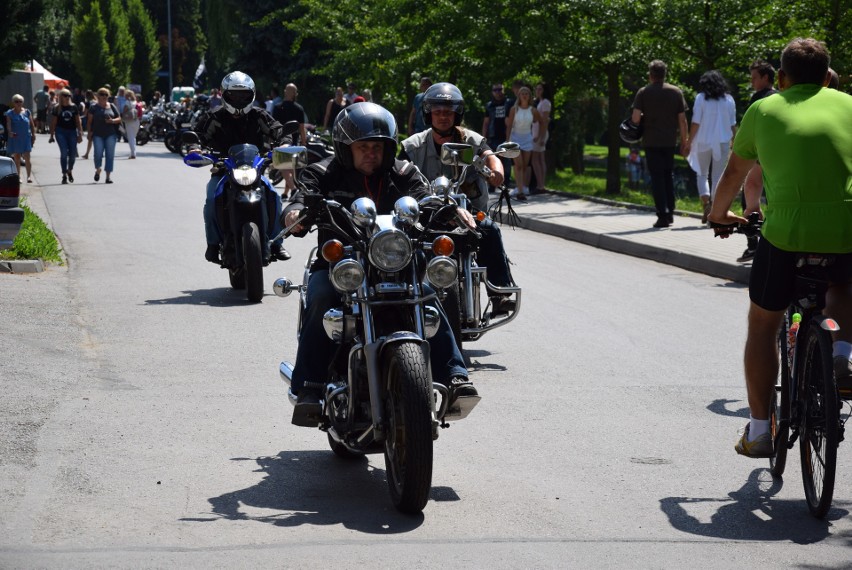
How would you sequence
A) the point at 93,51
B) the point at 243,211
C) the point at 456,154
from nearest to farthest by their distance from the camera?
1. the point at 456,154
2. the point at 243,211
3. the point at 93,51

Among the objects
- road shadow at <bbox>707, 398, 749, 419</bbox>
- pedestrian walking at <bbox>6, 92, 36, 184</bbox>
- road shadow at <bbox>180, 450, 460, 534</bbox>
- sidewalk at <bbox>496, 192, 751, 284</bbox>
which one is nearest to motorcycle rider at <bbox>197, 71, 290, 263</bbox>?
sidewalk at <bbox>496, 192, 751, 284</bbox>

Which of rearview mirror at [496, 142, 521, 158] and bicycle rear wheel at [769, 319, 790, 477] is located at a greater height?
rearview mirror at [496, 142, 521, 158]

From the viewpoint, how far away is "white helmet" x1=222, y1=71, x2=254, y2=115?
486 inches

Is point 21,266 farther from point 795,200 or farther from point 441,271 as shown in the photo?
point 795,200

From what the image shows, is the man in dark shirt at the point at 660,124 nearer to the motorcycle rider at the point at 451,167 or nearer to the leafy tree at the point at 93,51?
the motorcycle rider at the point at 451,167

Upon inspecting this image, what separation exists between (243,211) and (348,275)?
257 inches

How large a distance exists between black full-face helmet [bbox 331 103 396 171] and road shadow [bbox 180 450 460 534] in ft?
4.65

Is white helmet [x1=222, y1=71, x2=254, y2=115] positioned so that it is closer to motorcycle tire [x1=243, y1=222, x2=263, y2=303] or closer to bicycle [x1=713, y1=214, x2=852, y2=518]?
motorcycle tire [x1=243, y1=222, x2=263, y2=303]

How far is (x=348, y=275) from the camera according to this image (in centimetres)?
566

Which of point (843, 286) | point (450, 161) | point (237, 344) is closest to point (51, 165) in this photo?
point (237, 344)

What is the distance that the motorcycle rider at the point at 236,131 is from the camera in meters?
12.3

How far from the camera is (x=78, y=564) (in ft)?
15.8

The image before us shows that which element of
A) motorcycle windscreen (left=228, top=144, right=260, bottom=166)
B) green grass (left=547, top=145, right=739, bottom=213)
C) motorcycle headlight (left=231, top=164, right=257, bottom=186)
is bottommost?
green grass (left=547, top=145, right=739, bottom=213)

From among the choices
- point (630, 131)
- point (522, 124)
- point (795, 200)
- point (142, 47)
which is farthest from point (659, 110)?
point (142, 47)
